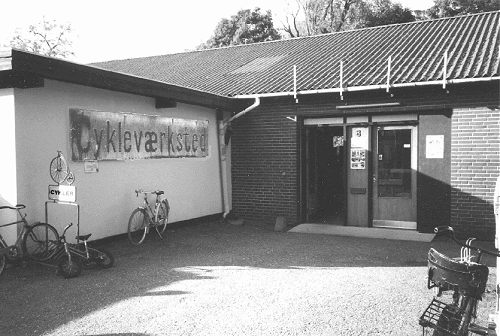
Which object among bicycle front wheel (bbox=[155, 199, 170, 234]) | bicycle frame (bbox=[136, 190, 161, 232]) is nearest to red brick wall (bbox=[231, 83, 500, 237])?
bicycle front wheel (bbox=[155, 199, 170, 234])

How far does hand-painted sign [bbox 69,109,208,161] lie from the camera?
28.3 feet

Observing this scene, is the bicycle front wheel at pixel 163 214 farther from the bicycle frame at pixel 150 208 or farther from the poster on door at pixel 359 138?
the poster on door at pixel 359 138

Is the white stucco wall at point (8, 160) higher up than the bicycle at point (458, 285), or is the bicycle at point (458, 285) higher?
the white stucco wall at point (8, 160)

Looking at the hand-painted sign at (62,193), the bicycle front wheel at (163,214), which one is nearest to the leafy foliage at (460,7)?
the bicycle front wheel at (163,214)

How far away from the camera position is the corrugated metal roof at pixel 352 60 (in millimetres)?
10695

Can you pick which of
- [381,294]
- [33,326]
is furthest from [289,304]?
[33,326]

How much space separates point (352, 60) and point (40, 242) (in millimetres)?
8685

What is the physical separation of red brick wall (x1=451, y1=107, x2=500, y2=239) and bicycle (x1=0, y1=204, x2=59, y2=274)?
7.67m

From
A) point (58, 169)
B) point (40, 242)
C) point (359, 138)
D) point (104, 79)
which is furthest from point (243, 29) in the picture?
point (40, 242)

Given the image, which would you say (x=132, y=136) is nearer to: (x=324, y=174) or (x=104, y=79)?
(x=104, y=79)

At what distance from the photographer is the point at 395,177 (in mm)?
11031

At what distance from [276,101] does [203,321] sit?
7.63m

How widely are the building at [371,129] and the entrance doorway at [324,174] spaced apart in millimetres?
30

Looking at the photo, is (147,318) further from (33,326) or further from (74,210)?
(74,210)
